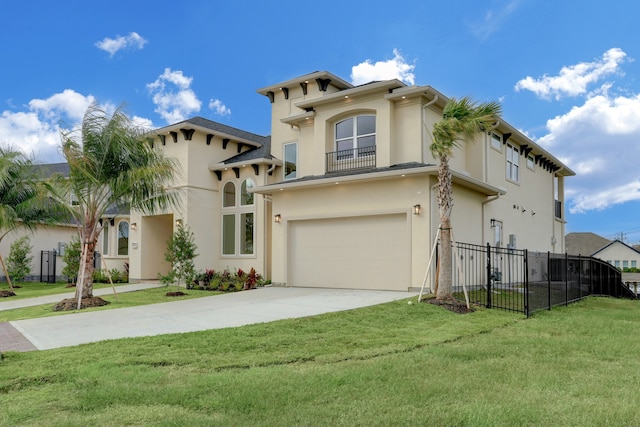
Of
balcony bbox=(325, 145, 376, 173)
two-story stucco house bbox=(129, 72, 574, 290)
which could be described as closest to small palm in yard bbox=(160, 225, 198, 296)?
two-story stucco house bbox=(129, 72, 574, 290)

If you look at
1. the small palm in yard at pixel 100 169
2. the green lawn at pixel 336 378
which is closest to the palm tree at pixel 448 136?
the green lawn at pixel 336 378

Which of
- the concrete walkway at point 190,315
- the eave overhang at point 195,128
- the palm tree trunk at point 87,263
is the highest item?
the eave overhang at point 195,128

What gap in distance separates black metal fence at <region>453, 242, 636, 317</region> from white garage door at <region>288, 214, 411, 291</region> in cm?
173

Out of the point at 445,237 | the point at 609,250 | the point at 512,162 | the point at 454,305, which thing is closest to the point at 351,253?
the point at 445,237

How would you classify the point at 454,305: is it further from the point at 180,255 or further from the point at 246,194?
the point at 246,194

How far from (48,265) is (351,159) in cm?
2052

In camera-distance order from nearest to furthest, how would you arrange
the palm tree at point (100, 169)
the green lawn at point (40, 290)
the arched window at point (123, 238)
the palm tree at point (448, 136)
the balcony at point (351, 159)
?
the palm tree at point (448, 136), the palm tree at point (100, 169), the balcony at point (351, 159), the green lawn at point (40, 290), the arched window at point (123, 238)

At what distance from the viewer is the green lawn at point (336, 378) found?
13.9 feet

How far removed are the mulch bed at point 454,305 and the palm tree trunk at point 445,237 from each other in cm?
12

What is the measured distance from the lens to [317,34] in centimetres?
1709

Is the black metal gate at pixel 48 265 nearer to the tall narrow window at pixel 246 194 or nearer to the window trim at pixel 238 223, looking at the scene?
the window trim at pixel 238 223

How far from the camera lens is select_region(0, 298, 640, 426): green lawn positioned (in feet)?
13.9

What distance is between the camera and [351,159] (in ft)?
51.9

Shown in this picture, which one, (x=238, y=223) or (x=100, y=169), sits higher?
(x=100, y=169)
